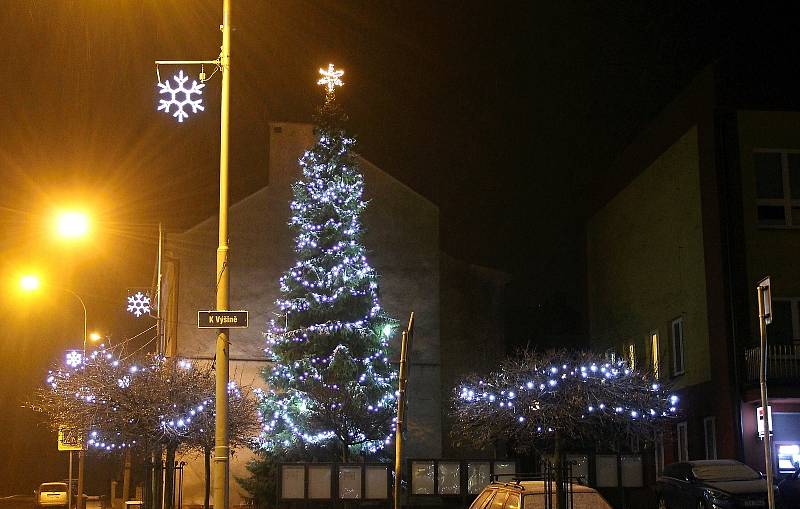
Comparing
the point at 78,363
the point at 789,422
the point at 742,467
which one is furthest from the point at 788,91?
the point at 78,363

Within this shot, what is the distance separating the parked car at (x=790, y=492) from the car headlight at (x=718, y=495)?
1.21m

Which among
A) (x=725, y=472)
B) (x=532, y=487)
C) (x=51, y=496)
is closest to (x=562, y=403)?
(x=725, y=472)

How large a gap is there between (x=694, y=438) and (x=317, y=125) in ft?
55.4

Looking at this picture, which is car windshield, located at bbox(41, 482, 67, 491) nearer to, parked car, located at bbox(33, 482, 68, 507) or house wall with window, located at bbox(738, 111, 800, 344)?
parked car, located at bbox(33, 482, 68, 507)

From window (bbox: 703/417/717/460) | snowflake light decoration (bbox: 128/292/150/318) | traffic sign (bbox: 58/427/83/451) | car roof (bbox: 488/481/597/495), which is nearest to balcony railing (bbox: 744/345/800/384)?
window (bbox: 703/417/717/460)

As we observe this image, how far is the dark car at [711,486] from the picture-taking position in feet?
68.0

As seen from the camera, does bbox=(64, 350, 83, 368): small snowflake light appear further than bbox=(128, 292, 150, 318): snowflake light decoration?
No

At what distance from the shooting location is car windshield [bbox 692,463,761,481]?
22.0 meters

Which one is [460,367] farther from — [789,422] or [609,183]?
[789,422]

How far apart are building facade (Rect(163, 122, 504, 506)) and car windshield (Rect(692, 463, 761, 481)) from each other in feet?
55.9

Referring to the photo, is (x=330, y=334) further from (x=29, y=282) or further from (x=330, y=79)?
(x=29, y=282)

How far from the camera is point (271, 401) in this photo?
109 ft

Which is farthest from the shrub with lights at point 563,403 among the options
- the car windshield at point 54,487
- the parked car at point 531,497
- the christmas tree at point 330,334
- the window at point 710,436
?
the car windshield at point 54,487

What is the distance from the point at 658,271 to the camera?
33281 millimetres
